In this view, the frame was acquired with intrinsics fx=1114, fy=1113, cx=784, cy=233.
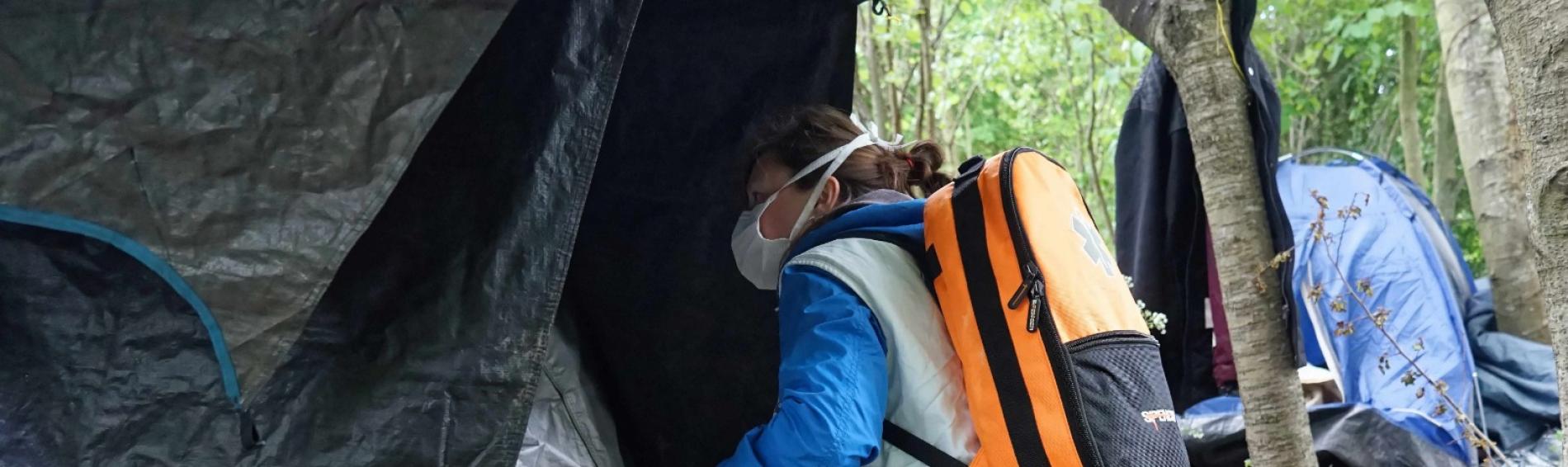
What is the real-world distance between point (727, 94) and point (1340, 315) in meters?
2.89

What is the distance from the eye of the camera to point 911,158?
5.91ft

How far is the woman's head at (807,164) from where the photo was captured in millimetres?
1712

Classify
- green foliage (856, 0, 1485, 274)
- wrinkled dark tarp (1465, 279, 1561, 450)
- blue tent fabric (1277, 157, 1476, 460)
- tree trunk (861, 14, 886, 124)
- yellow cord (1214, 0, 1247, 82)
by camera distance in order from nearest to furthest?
yellow cord (1214, 0, 1247, 82) < wrinkled dark tarp (1465, 279, 1561, 450) < blue tent fabric (1277, 157, 1476, 460) < tree trunk (861, 14, 886, 124) < green foliage (856, 0, 1485, 274)

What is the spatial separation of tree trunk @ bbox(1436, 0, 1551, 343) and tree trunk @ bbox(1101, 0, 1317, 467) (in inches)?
88.3

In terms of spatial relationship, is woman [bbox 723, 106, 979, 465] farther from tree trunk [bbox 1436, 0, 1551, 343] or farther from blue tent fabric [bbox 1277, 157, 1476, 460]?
tree trunk [bbox 1436, 0, 1551, 343]

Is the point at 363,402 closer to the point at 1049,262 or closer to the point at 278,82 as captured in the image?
the point at 278,82

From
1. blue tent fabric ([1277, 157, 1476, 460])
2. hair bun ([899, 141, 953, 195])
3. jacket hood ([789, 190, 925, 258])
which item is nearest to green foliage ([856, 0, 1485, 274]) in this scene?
blue tent fabric ([1277, 157, 1476, 460])

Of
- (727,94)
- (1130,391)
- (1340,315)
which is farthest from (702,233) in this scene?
(1340,315)

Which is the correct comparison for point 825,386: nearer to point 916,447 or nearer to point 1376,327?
point 916,447

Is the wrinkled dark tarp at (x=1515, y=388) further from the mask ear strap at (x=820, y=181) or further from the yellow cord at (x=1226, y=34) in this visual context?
the mask ear strap at (x=820, y=181)

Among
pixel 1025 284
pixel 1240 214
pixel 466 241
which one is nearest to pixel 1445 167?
pixel 1240 214

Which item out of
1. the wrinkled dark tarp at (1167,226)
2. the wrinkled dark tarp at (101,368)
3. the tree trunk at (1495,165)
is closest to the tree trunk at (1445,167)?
the tree trunk at (1495,165)

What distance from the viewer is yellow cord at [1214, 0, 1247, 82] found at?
2131mm

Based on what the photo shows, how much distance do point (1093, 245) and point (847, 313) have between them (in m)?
0.33
